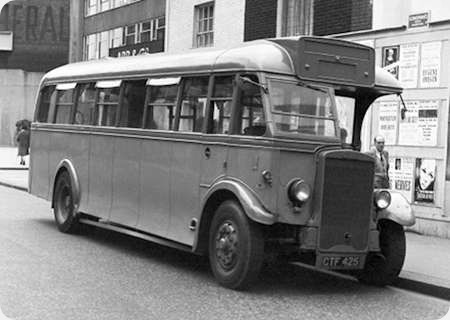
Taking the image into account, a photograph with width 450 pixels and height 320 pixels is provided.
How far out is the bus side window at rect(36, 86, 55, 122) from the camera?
12.9 m

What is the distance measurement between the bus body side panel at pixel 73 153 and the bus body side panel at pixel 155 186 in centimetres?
187

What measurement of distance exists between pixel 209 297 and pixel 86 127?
489 cm

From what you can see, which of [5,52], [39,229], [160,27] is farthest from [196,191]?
[5,52]

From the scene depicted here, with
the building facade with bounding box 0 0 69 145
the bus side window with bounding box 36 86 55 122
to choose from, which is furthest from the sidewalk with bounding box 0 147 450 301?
the building facade with bounding box 0 0 69 145

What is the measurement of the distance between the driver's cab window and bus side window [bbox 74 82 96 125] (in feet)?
14.0

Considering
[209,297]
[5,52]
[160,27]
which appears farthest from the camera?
[5,52]

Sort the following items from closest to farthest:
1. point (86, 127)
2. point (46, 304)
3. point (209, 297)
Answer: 1. point (46, 304)
2. point (209, 297)
3. point (86, 127)

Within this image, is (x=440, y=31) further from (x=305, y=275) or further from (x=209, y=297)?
(x=209, y=297)

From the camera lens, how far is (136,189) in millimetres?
9898

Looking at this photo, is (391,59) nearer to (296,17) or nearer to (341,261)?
(296,17)

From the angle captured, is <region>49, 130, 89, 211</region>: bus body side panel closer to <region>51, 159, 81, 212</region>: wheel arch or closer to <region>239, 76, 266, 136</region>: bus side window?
<region>51, 159, 81, 212</region>: wheel arch

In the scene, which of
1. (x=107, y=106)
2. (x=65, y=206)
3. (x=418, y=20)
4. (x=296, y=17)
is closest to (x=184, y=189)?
(x=107, y=106)

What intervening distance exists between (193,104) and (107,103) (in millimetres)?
2521

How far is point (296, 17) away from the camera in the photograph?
1619cm
